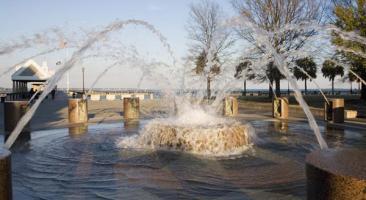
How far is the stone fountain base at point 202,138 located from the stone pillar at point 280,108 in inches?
394

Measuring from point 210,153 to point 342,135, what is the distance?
5.42m

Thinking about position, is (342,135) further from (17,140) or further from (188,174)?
(17,140)

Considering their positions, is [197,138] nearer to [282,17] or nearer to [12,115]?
[12,115]

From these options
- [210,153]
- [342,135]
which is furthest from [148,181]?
[342,135]

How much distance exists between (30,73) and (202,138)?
53246 millimetres

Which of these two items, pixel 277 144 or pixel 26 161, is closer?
pixel 26 161

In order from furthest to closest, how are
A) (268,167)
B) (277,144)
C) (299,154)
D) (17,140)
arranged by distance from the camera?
(17,140)
(277,144)
(299,154)
(268,167)

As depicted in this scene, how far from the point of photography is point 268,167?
8.26 m

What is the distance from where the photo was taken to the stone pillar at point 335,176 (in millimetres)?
3594

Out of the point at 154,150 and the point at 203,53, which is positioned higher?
the point at 203,53

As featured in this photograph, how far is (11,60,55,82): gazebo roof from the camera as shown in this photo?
56.7 m

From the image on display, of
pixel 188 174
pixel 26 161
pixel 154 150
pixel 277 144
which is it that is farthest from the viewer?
pixel 277 144

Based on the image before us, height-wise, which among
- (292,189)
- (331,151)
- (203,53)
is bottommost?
(292,189)

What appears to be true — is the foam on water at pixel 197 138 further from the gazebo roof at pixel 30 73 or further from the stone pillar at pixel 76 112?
the gazebo roof at pixel 30 73
